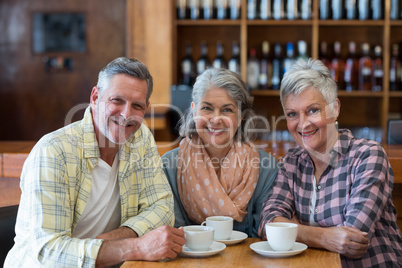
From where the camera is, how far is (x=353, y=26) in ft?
13.1

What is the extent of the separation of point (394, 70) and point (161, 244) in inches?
124

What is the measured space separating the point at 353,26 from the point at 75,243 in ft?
11.0

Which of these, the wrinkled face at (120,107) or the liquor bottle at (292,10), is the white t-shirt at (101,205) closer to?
the wrinkled face at (120,107)

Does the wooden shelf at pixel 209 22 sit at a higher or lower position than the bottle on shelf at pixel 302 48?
higher

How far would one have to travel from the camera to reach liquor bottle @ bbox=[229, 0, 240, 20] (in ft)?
12.5

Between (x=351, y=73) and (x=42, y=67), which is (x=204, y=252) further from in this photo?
(x=42, y=67)

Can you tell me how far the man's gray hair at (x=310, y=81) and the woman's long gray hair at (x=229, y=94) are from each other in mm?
221

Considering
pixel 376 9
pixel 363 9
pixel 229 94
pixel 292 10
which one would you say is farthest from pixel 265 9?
pixel 229 94

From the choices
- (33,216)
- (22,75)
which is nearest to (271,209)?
(33,216)

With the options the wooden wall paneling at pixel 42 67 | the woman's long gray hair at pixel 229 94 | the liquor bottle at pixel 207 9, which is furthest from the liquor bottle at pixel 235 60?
the woman's long gray hair at pixel 229 94

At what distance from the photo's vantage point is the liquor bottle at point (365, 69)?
3826 mm

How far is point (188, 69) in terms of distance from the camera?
12.9 ft

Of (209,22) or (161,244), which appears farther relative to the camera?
(209,22)

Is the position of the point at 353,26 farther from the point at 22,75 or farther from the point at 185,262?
the point at 185,262
